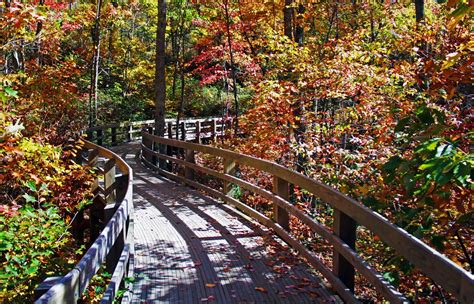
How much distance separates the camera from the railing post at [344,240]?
14.0 feet

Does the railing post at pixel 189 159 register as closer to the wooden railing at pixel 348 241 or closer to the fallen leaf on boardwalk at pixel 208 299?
the wooden railing at pixel 348 241

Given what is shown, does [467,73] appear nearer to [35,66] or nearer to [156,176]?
[156,176]

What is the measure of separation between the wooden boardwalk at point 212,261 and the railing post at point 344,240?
233 mm

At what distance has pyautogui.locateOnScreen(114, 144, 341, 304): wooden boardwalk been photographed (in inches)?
181

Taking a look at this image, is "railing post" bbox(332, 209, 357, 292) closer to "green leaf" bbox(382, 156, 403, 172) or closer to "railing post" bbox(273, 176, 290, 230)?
"green leaf" bbox(382, 156, 403, 172)

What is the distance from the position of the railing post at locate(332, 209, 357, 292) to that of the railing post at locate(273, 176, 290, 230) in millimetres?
1716

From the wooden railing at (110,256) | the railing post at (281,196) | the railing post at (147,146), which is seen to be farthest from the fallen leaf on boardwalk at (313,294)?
the railing post at (147,146)

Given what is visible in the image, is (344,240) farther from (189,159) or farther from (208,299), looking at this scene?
(189,159)

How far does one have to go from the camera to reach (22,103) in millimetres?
10938

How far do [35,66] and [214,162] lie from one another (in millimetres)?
6411

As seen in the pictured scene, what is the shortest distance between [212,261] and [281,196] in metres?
1.32

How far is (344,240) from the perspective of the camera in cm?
429

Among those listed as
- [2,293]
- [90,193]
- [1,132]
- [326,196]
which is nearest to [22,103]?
[90,193]

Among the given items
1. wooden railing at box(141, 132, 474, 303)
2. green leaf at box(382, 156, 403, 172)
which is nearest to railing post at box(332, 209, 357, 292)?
wooden railing at box(141, 132, 474, 303)
